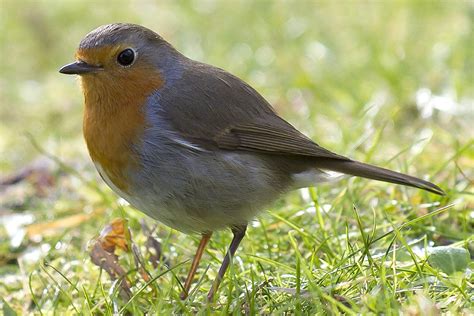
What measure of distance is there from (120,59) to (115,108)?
0.25 meters

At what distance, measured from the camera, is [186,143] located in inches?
144

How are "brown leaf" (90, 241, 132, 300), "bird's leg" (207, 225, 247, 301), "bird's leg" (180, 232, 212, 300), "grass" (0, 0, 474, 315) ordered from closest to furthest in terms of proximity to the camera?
"grass" (0, 0, 474, 315)
"bird's leg" (207, 225, 247, 301)
"bird's leg" (180, 232, 212, 300)
"brown leaf" (90, 241, 132, 300)

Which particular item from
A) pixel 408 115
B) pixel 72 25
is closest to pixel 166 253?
pixel 408 115

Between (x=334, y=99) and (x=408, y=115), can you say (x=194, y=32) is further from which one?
(x=408, y=115)

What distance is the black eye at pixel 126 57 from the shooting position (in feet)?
12.5

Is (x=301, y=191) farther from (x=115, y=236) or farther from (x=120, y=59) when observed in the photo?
(x=120, y=59)

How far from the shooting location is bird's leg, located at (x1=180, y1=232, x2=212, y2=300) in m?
3.53

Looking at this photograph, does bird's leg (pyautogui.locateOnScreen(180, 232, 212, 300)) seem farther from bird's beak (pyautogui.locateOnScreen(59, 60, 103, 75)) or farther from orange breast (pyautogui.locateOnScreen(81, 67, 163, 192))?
bird's beak (pyautogui.locateOnScreen(59, 60, 103, 75))

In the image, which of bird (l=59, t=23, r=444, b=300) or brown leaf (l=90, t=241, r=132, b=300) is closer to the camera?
bird (l=59, t=23, r=444, b=300)

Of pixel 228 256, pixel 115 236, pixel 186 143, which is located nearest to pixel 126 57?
pixel 186 143

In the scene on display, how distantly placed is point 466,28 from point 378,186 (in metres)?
2.65

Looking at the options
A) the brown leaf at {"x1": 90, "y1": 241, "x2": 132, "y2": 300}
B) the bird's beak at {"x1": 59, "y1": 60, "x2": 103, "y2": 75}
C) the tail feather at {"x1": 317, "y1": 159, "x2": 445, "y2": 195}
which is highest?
the bird's beak at {"x1": 59, "y1": 60, "x2": 103, "y2": 75}

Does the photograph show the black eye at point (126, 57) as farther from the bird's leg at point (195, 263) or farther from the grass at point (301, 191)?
the bird's leg at point (195, 263)

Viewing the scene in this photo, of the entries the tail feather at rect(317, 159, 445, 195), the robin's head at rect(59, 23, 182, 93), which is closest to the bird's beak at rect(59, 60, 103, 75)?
the robin's head at rect(59, 23, 182, 93)
